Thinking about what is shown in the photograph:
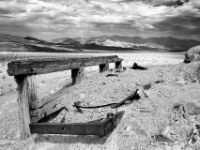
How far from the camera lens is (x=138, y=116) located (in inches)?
168

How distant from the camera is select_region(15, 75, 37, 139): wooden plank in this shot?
4.26m

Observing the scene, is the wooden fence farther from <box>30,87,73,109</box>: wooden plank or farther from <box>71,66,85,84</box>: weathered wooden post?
<box>71,66,85,84</box>: weathered wooden post

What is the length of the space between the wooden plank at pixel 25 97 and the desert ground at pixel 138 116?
28cm

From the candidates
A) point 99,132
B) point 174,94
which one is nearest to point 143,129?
point 99,132

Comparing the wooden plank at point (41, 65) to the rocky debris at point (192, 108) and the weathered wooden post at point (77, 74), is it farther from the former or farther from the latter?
the rocky debris at point (192, 108)

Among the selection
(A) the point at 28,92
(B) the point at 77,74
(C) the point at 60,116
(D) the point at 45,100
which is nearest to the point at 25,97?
(A) the point at 28,92

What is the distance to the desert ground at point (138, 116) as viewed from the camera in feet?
12.1

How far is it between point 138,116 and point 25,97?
228 centimetres

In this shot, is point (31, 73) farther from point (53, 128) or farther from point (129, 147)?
point (129, 147)

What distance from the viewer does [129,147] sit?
11.9 ft

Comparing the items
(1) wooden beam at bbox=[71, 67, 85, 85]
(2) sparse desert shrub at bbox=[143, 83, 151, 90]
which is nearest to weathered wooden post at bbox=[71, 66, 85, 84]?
(1) wooden beam at bbox=[71, 67, 85, 85]

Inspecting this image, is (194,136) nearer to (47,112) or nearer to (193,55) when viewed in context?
(47,112)

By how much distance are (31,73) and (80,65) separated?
6.70 feet

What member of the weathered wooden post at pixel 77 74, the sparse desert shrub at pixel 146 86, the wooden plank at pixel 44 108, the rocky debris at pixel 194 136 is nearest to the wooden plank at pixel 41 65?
the weathered wooden post at pixel 77 74
